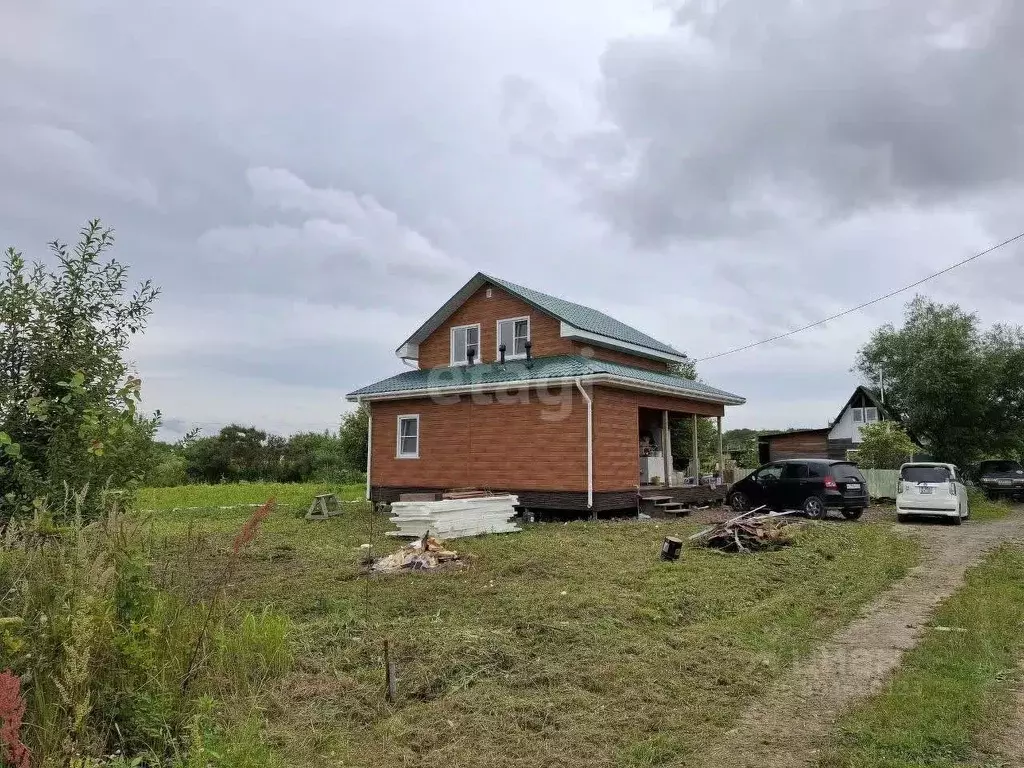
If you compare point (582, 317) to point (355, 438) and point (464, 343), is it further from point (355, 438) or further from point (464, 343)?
point (355, 438)

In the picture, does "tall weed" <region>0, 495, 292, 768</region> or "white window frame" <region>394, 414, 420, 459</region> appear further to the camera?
"white window frame" <region>394, 414, 420, 459</region>

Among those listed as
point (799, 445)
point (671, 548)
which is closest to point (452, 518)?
point (671, 548)

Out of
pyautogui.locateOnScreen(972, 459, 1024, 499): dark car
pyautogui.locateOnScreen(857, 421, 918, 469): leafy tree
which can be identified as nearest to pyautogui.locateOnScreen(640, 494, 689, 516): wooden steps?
pyautogui.locateOnScreen(857, 421, 918, 469): leafy tree

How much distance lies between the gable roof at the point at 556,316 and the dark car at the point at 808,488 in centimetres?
526

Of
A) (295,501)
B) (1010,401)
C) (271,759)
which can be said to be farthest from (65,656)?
(1010,401)

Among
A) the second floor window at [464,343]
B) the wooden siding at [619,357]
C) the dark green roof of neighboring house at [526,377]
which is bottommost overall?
the dark green roof of neighboring house at [526,377]

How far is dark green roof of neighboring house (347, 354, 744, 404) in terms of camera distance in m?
16.7

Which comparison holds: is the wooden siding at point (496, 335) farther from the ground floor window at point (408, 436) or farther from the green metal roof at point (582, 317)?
the ground floor window at point (408, 436)

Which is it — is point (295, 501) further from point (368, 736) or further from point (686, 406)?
point (368, 736)

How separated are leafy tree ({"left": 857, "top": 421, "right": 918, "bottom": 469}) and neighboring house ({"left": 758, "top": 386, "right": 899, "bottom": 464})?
1690 cm

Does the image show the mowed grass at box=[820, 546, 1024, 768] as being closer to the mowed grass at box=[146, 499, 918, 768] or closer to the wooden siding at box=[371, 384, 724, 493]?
the mowed grass at box=[146, 499, 918, 768]

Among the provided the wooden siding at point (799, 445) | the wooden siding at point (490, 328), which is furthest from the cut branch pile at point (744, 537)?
the wooden siding at point (799, 445)

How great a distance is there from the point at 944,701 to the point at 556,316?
1457 centimetres

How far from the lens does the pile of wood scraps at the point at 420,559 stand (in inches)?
388
